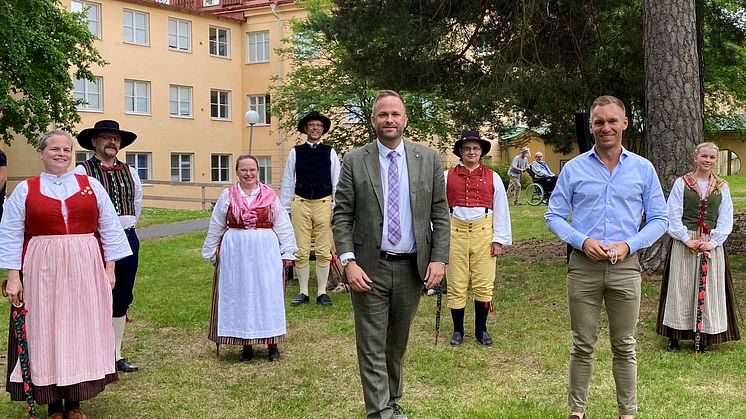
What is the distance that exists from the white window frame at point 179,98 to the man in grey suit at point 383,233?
1217 inches

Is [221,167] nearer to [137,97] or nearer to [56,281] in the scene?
[137,97]

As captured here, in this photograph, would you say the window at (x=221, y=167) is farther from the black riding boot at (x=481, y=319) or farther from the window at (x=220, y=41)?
the black riding boot at (x=481, y=319)

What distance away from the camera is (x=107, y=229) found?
5.20 metres

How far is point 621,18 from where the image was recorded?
11.5 m

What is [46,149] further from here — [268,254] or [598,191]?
[598,191]

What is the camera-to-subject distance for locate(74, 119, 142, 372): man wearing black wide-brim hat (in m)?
6.04

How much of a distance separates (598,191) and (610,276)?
0.52 metres

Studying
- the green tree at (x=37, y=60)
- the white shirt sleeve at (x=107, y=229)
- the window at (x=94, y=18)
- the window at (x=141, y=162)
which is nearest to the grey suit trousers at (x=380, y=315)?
the white shirt sleeve at (x=107, y=229)

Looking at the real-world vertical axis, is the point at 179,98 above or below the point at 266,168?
above

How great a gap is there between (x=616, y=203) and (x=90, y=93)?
30.3 meters

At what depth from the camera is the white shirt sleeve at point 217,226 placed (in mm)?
6777

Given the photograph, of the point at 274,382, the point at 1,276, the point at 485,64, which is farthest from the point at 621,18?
the point at 1,276

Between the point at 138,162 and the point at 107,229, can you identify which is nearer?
the point at 107,229

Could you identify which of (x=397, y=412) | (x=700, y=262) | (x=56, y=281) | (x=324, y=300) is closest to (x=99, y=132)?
(x=56, y=281)
